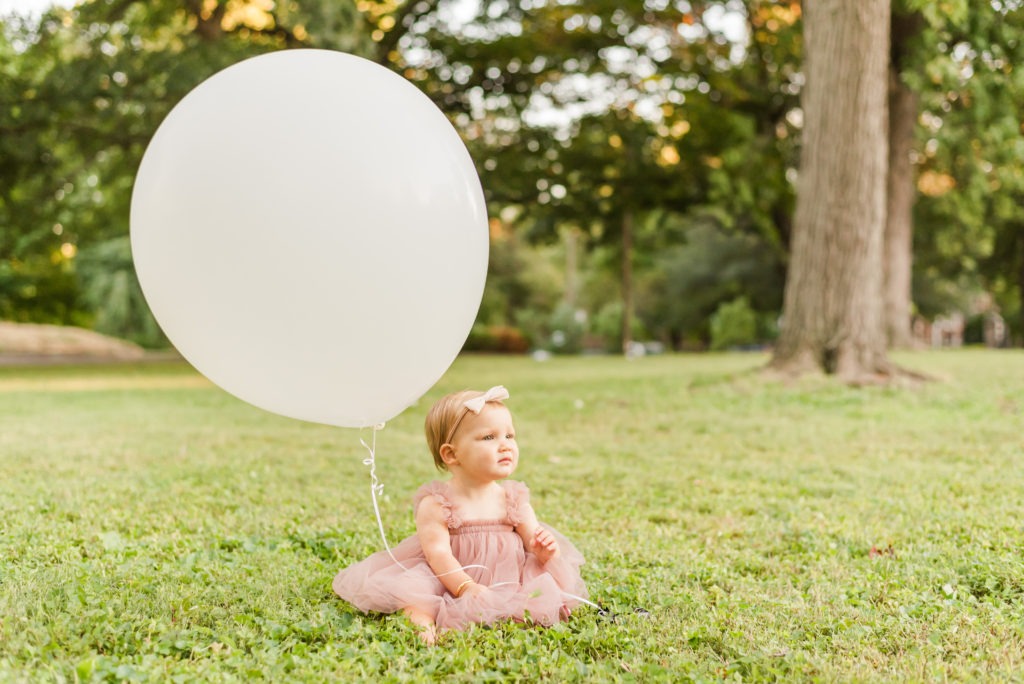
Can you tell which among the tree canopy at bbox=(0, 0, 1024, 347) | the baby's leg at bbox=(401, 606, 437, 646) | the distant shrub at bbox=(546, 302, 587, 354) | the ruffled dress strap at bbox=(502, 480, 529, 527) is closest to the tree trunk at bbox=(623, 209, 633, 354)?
the tree canopy at bbox=(0, 0, 1024, 347)

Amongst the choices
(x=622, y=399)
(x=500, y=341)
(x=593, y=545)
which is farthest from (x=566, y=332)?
(x=593, y=545)

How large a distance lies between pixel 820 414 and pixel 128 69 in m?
10.5

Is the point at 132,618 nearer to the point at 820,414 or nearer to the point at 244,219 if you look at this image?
the point at 244,219

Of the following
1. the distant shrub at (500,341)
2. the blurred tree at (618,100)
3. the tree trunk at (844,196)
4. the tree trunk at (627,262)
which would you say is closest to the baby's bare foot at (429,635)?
the tree trunk at (844,196)

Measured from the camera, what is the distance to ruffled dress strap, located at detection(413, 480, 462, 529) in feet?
9.29

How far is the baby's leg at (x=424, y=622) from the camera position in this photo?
8.23 ft

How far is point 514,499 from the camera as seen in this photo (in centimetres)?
293

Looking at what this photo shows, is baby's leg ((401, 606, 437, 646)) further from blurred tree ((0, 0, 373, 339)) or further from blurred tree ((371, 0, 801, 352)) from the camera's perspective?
blurred tree ((371, 0, 801, 352))

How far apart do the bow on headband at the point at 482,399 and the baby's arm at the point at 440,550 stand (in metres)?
0.33

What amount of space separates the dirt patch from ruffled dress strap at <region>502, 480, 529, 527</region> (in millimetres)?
17365

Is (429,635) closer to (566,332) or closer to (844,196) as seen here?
(844,196)

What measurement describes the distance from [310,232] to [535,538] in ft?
3.94

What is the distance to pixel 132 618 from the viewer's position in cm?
256

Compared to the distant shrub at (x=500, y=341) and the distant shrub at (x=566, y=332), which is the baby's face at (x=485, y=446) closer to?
the distant shrub at (x=566, y=332)
